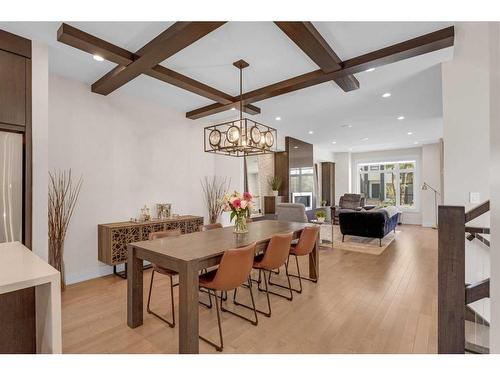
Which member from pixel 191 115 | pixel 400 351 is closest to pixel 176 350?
pixel 400 351

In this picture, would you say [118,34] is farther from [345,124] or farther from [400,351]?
[345,124]

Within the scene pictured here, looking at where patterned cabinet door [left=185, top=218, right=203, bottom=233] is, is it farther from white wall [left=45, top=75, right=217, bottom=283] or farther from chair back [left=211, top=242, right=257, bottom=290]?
chair back [left=211, top=242, right=257, bottom=290]

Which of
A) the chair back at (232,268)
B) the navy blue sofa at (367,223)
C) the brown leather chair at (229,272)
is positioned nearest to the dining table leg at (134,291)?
the brown leather chair at (229,272)

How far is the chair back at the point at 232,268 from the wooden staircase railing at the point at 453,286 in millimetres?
1368

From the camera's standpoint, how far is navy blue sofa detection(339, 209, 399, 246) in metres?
5.46

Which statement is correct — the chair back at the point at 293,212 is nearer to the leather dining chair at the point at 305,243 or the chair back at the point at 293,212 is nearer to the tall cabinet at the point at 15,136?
the leather dining chair at the point at 305,243

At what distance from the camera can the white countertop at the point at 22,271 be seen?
1.13m

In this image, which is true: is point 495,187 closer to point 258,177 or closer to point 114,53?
point 114,53

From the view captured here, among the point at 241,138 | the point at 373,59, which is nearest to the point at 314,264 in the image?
the point at 241,138

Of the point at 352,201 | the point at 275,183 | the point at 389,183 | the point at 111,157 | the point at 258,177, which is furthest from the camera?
the point at 389,183

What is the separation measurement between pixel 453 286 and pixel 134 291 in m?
2.51

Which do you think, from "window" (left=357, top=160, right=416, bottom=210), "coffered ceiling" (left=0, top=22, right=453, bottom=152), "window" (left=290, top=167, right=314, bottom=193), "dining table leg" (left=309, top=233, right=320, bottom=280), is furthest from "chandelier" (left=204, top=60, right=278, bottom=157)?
"window" (left=357, top=160, right=416, bottom=210)

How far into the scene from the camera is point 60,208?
10.7 feet

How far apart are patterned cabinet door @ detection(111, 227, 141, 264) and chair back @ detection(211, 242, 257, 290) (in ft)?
6.82
